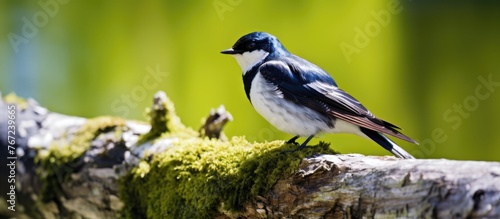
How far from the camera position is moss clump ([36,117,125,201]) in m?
2.80

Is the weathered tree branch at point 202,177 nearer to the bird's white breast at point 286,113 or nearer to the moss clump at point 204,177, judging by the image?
the moss clump at point 204,177

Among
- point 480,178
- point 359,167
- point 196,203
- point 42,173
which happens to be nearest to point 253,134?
point 42,173

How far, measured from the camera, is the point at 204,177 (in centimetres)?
234

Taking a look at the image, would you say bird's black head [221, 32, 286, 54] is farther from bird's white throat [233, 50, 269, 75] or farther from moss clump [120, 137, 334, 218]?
moss clump [120, 137, 334, 218]

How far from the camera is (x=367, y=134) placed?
2488 mm

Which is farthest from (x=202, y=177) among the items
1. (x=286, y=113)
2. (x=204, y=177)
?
(x=286, y=113)

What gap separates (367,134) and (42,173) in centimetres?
137

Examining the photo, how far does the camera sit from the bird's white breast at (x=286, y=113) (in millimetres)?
2498

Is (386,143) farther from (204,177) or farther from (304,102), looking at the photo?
(204,177)

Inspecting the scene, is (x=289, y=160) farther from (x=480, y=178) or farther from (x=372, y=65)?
(x=372, y=65)

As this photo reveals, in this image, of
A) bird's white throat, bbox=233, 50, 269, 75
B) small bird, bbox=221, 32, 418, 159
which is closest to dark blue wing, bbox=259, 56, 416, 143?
small bird, bbox=221, 32, 418, 159

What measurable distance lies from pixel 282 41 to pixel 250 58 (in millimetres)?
1949

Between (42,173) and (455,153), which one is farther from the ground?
(455,153)

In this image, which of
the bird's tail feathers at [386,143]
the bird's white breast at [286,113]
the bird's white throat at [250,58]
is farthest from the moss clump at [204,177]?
the bird's white throat at [250,58]
